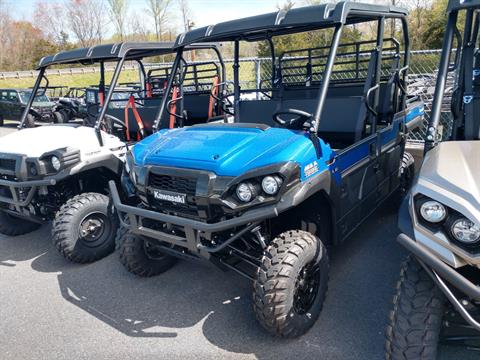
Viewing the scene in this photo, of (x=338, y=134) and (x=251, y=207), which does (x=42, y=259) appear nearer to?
(x=251, y=207)

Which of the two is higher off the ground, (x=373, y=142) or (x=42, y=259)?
(x=373, y=142)

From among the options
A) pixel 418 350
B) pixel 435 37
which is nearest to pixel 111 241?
pixel 418 350

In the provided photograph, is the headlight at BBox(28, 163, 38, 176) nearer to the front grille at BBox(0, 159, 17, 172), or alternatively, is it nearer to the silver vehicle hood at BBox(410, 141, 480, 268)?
the front grille at BBox(0, 159, 17, 172)

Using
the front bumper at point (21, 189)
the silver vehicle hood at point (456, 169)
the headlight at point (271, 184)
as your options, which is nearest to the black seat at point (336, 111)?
the silver vehicle hood at point (456, 169)

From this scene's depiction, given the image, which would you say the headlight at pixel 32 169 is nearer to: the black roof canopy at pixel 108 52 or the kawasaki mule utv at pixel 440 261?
the black roof canopy at pixel 108 52

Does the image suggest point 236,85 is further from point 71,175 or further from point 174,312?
point 174,312

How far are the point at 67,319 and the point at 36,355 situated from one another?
0.40 m

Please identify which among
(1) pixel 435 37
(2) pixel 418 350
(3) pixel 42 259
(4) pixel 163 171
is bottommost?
(3) pixel 42 259

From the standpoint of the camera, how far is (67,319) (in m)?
3.11

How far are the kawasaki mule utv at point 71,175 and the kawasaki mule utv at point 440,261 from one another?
274 cm

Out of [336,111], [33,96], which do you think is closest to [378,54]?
[336,111]

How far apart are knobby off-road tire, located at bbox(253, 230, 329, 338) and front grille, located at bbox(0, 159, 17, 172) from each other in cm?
271

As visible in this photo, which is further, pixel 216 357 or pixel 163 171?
pixel 163 171

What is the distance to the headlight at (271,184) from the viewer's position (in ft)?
8.20
